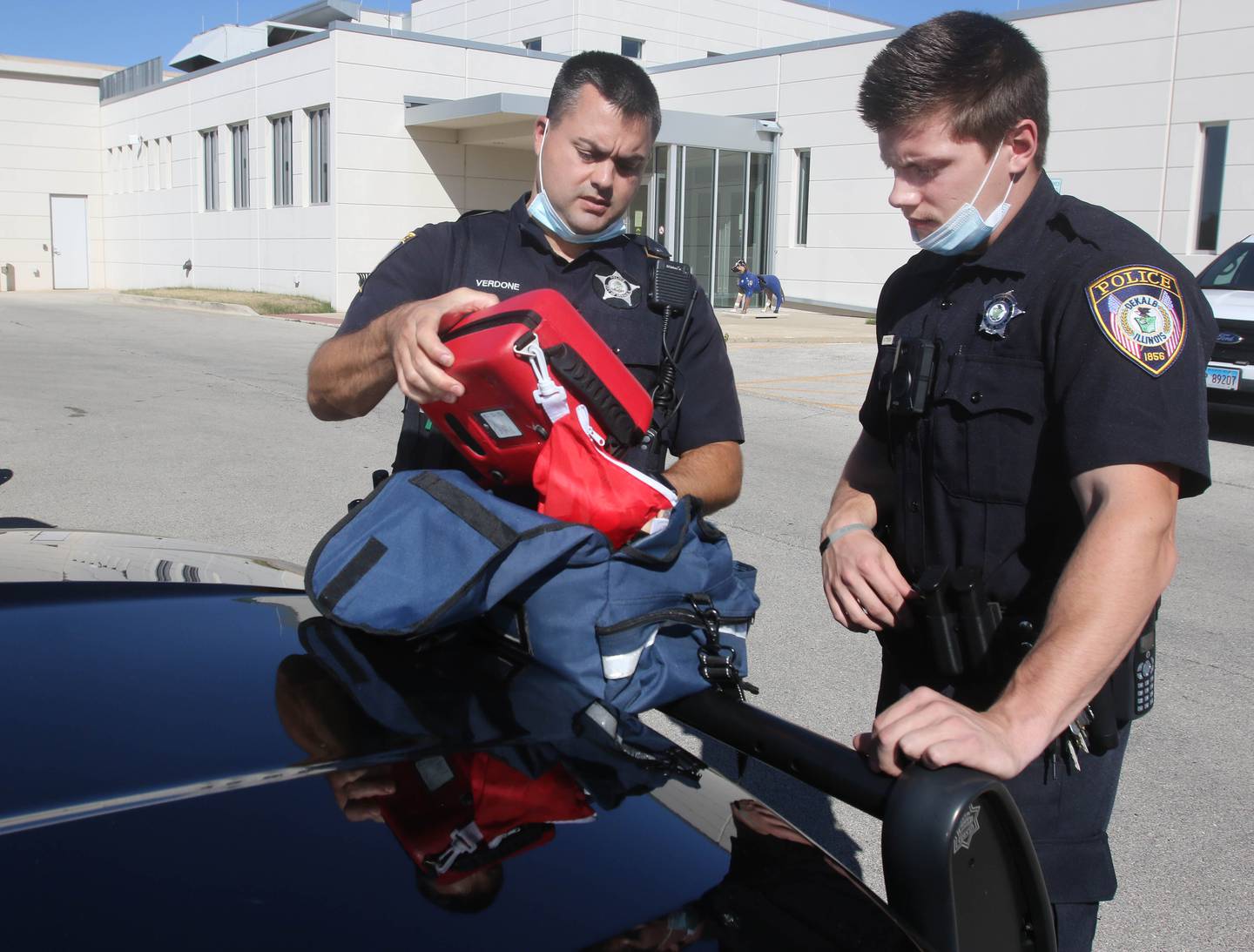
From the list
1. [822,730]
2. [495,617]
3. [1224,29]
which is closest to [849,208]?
[1224,29]

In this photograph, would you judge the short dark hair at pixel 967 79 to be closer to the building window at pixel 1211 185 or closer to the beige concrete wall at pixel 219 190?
the building window at pixel 1211 185

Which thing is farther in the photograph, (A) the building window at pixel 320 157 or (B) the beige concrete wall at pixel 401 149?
(A) the building window at pixel 320 157

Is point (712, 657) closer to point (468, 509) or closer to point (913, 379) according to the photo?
point (468, 509)

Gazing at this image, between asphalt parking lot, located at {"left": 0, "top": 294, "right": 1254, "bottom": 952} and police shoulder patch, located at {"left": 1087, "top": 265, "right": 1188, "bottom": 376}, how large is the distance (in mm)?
1926

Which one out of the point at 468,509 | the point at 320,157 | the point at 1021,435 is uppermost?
the point at 320,157

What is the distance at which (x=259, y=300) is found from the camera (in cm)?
2688

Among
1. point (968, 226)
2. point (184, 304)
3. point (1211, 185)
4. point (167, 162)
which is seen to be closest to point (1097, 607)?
point (968, 226)

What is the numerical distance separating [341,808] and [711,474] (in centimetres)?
147

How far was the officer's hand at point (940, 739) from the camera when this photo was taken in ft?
4.91

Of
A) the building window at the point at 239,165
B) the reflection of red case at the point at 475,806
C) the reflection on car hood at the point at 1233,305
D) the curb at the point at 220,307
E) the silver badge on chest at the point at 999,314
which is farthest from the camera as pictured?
the building window at the point at 239,165

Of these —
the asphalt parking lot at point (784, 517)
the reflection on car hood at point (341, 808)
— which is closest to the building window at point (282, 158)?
the asphalt parking lot at point (784, 517)

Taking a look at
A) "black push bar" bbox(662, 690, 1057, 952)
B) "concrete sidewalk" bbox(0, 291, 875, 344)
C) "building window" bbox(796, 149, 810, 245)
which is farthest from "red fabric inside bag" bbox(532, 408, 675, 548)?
"building window" bbox(796, 149, 810, 245)

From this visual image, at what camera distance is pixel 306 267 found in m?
27.5

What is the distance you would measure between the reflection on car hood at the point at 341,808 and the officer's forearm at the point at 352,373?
0.58m
